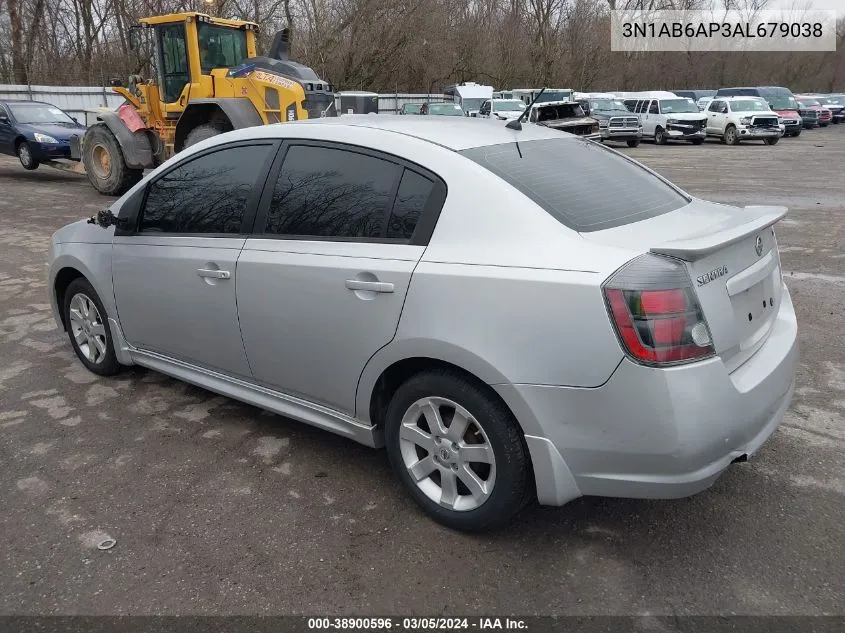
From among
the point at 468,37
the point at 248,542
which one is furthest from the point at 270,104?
the point at 468,37

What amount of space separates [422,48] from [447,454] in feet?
123

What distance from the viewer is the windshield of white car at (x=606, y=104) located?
2848 centimetres

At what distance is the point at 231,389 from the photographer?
3752mm

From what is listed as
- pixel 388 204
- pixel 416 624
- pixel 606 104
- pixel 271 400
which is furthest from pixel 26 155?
pixel 606 104

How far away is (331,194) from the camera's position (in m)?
3.29

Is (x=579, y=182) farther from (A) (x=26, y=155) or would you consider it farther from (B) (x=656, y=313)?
(A) (x=26, y=155)

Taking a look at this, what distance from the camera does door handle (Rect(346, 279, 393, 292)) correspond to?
2.92 m

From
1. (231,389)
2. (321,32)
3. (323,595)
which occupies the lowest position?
(323,595)

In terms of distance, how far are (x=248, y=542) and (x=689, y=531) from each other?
1.82m

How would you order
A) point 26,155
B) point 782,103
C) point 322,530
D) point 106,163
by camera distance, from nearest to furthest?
point 322,530
point 106,163
point 26,155
point 782,103

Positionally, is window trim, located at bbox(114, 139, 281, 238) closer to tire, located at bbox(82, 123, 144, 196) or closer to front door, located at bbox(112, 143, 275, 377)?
front door, located at bbox(112, 143, 275, 377)

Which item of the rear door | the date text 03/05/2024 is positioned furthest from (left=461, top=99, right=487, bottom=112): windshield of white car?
the date text 03/05/2024

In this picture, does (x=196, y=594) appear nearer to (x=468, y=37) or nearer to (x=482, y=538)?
(x=482, y=538)

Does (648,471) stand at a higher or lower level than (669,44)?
lower
